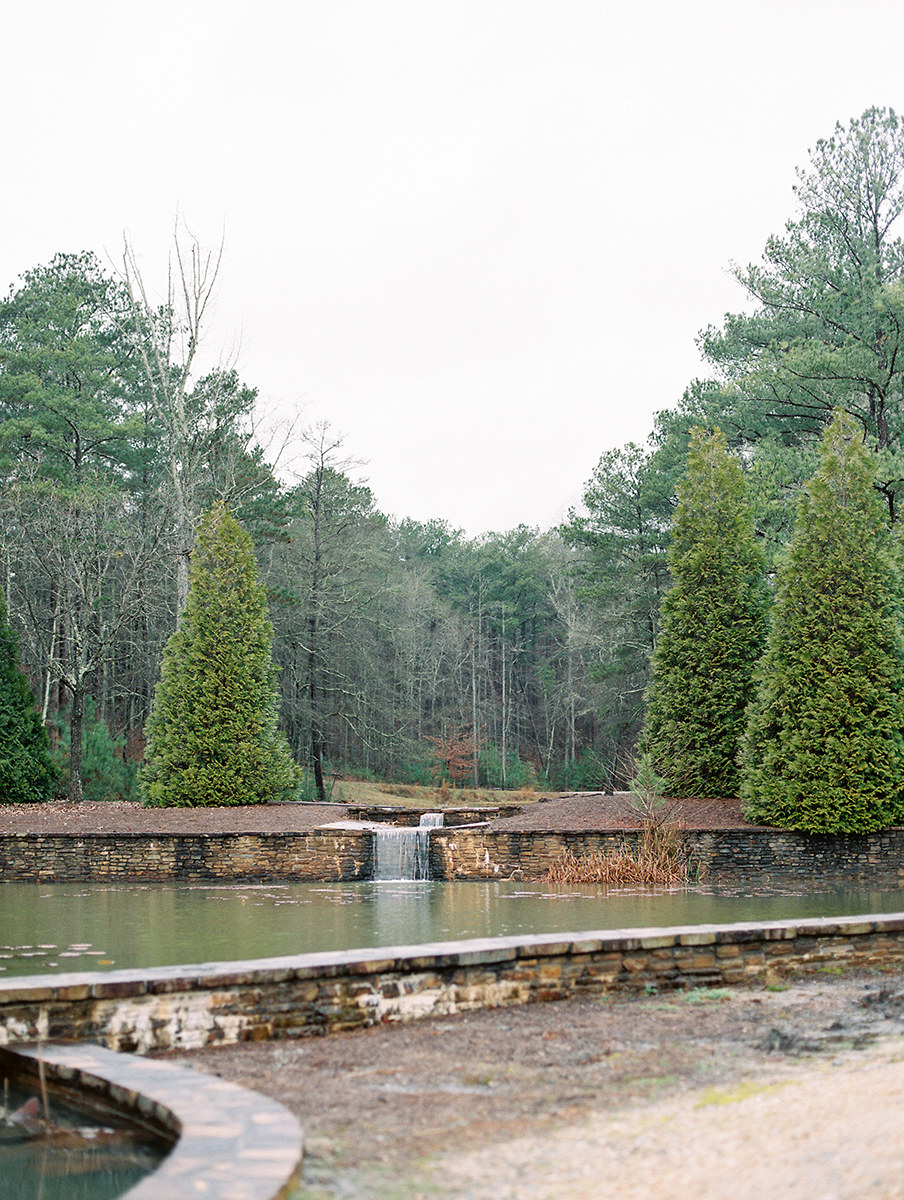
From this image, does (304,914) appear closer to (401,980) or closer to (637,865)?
(637,865)

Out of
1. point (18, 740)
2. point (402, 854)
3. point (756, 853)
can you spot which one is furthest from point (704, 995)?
point (18, 740)

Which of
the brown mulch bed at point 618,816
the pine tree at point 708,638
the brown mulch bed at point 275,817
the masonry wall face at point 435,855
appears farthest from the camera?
the pine tree at point 708,638

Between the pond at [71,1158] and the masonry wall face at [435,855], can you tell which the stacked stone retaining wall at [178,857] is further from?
the pond at [71,1158]

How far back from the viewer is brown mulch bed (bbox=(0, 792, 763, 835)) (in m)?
14.7

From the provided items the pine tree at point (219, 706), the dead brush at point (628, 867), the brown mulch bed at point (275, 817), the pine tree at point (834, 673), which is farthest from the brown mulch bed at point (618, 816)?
the pine tree at point (219, 706)

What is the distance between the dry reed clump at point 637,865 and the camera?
511 inches

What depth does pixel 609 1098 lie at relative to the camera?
3908 mm

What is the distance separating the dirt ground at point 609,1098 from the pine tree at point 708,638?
10.5 metres

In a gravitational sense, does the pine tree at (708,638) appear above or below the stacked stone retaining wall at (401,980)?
above

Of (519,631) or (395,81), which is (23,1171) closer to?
(395,81)

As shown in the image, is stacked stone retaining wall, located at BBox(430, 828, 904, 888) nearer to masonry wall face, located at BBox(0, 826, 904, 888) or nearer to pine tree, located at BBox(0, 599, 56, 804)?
masonry wall face, located at BBox(0, 826, 904, 888)

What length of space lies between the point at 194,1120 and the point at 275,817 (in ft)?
42.0

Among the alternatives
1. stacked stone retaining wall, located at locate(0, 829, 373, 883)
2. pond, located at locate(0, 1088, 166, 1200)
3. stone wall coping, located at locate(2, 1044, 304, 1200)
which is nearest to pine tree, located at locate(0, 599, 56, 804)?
stacked stone retaining wall, located at locate(0, 829, 373, 883)

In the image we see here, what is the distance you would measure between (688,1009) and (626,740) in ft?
103
